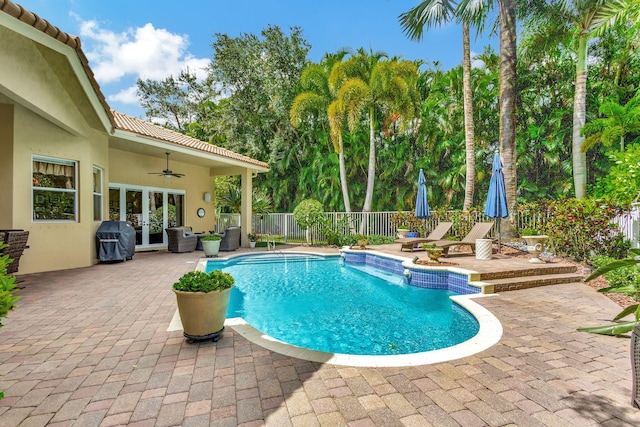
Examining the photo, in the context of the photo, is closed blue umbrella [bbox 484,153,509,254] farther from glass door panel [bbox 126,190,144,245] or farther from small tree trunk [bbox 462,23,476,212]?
glass door panel [bbox 126,190,144,245]

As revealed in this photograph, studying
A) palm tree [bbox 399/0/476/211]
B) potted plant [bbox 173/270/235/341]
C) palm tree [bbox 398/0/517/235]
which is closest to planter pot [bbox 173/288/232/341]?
potted plant [bbox 173/270/235/341]

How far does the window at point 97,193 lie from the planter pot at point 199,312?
26.1ft

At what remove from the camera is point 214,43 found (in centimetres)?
1998

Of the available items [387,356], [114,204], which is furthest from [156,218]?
[387,356]

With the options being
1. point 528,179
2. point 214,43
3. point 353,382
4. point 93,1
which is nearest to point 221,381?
point 353,382

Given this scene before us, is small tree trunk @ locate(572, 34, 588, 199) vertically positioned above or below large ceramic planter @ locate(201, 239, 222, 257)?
above

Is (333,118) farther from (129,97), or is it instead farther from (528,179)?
(129,97)

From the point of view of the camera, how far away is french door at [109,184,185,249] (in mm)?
11758

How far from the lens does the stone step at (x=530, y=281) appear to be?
20.1 feet

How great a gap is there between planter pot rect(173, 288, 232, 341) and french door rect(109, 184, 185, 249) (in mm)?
10114

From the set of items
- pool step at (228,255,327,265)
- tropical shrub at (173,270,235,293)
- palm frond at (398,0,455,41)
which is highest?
palm frond at (398,0,455,41)

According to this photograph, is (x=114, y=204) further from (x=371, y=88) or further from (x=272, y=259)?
(x=371, y=88)

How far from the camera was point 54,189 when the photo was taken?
7.96 metres

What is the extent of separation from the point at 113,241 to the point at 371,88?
479 inches
